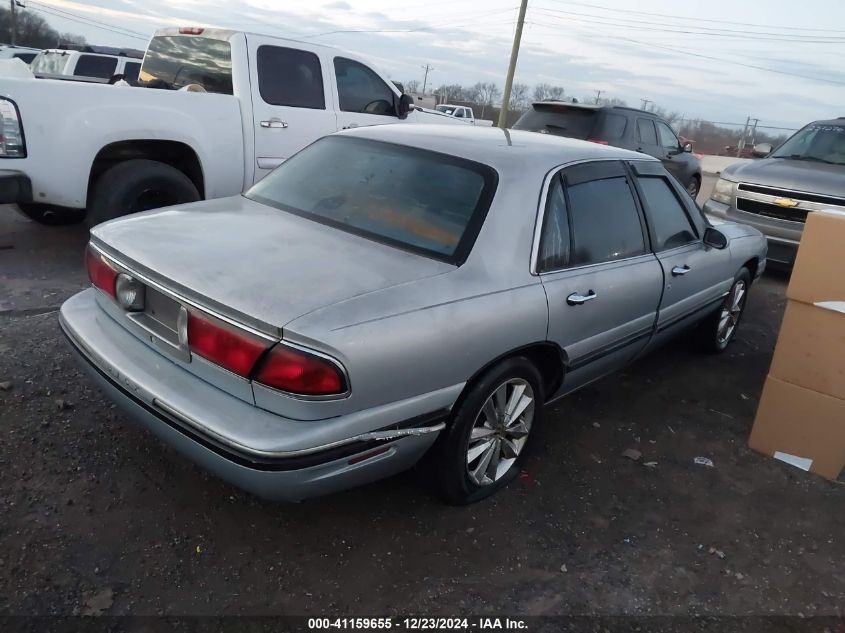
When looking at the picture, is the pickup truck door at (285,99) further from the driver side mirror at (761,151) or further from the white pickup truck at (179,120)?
the driver side mirror at (761,151)

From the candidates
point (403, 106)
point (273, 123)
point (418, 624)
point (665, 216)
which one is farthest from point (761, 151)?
point (418, 624)

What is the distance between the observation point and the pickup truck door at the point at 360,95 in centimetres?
649

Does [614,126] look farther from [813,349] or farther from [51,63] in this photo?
[51,63]

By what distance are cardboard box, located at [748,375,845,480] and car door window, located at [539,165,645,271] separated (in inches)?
44.3

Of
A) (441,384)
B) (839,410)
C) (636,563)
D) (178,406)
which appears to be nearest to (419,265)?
(441,384)

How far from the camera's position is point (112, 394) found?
2.59 meters

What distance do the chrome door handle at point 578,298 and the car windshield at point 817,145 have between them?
Answer: 20.8 ft

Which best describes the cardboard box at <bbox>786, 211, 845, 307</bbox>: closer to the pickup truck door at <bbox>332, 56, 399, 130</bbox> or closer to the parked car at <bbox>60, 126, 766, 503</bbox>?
the parked car at <bbox>60, 126, 766, 503</bbox>

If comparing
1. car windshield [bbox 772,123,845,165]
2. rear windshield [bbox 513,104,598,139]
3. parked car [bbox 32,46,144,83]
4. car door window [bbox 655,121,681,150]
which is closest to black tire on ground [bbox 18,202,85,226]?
parked car [bbox 32,46,144,83]

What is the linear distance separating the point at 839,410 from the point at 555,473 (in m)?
1.56

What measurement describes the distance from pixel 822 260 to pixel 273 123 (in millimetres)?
4464

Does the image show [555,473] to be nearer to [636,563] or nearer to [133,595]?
[636,563]

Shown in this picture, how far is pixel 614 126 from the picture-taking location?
943 centimetres

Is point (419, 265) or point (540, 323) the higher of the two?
point (419, 265)
